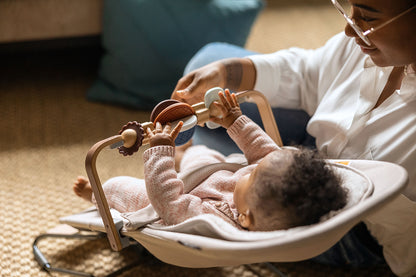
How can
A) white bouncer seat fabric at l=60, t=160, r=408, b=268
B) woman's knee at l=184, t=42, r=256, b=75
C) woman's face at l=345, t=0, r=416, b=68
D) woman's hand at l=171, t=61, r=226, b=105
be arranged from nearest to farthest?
white bouncer seat fabric at l=60, t=160, r=408, b=268, woman's face at l=345, t=0, r=416, b=68, woman's hand at l=171, t=61, r=226, b=105, woman's knee at l=184, t=42, r=256, b=75

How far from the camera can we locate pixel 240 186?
2.85 feet

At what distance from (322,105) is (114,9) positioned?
0.90m

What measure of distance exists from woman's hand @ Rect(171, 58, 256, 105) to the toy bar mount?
0.08 metres

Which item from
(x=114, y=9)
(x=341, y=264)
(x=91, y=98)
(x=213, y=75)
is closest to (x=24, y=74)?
(x=91, y=98)

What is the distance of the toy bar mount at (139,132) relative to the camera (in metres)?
0.80

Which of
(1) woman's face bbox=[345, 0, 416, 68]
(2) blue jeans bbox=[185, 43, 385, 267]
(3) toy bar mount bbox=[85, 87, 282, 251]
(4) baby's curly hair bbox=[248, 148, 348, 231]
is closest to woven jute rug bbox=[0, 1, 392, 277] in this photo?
(2) blue jeans bbox=[185, 43, 385, 267]

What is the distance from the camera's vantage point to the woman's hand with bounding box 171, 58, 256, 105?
1.04 m

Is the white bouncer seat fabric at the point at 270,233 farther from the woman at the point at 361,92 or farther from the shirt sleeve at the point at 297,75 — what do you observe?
the shirt sleeve at the point at 297,75

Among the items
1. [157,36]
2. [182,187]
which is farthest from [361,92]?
[157,36]

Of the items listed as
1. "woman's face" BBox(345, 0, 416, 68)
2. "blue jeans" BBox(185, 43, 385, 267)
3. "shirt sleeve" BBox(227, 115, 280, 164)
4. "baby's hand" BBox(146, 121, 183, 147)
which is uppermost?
"woman's face" BBox(345, 0, 416, 68)

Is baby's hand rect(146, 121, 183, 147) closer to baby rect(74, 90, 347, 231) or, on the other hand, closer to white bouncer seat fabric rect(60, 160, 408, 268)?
baby rect(74, 90, 347, 231)

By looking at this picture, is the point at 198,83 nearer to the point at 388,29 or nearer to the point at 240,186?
the point at 240,186

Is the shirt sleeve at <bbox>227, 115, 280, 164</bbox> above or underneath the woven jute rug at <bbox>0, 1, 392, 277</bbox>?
above

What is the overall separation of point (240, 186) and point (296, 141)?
426mm
